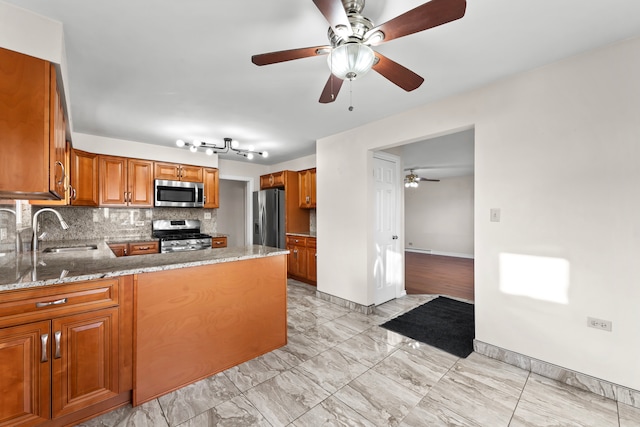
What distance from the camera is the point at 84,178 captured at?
12.0 feet

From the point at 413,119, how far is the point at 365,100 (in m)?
0.63

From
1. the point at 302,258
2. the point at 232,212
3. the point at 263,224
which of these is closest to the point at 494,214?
the point at 302,258

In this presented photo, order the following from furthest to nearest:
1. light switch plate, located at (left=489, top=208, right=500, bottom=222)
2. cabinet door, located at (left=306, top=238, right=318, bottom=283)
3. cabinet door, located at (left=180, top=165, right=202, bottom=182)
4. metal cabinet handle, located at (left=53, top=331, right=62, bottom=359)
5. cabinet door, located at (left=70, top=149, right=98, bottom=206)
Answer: cabinet door, located at (left=180, top=165, right=202, bottom=182) < cabinet door, located at (left=306, top=238, right=318, bottom=283) < cabinet door, located at (left=70, top=149, right=98, bottom=206) < light switch plate, located at (left=489, top=208, right=500, bottom=222) < metal cabinet handle, located at (left=53, top=331, right=62, bottom=359)

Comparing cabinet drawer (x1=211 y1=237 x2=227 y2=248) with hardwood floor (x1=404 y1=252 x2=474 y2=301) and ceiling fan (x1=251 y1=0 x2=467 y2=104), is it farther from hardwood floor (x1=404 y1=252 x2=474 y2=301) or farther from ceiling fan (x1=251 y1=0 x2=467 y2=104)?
ceiling fan (x1=251 y1=0 x2=467 y2=104)

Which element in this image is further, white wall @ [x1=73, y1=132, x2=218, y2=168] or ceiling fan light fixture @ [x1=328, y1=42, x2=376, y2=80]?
white wall @ [x1=73, y1=132, x2=218, y2=168]

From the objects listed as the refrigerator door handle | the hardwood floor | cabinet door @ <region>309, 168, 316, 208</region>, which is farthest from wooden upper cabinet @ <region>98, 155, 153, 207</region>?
the hardwood floor

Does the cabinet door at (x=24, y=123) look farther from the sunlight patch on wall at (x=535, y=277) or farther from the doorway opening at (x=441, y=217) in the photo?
the doorway opening at (x=441, y=217)

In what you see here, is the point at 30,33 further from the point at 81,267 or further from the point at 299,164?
the point at 299,164

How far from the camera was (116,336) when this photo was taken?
167 centimetres

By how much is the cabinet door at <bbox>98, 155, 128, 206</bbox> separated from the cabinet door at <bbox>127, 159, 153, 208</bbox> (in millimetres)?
65

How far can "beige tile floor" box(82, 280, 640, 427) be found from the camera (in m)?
1.63

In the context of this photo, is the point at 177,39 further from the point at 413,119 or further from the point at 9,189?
→ the point at 413,119

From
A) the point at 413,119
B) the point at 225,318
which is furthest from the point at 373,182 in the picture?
the point at 225,318

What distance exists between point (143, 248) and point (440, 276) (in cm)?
541
